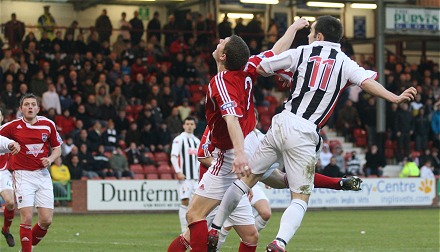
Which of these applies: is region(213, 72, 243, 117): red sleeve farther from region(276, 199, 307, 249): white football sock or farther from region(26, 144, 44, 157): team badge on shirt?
region(26, 144, 44, 157): team badge on shirt

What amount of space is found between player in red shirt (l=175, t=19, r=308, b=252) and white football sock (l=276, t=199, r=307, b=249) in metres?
0.71

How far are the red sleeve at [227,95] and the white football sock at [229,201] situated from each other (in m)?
0.78

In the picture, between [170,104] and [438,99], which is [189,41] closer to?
[170,104]

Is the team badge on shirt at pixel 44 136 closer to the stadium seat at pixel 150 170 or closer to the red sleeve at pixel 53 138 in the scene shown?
the red sleeve at pixel 53 138

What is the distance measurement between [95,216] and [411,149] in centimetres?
1327

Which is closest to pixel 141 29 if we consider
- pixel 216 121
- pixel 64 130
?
pixel 64 130

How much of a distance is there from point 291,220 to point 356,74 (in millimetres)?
1571

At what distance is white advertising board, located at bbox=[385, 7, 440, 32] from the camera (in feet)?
110

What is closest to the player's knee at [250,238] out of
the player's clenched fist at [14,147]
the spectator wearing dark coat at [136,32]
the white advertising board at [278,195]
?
the player's clenched fist at [14,147]

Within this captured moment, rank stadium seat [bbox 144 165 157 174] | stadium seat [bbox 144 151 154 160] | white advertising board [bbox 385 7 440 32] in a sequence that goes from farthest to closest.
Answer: white advertising board [bbox 385 7 440 32] → stadium seat [bbox 144 151 154 160] → stadium seat [bbox 144 165 157 174]

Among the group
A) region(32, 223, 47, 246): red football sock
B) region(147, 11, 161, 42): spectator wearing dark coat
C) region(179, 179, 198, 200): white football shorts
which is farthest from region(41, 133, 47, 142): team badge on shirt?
region(147, 11, 161, 42): spectator wearing dark coat

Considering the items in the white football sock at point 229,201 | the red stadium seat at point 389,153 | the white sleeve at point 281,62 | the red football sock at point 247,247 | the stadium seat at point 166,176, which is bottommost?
the red stadium seat at point 389,153

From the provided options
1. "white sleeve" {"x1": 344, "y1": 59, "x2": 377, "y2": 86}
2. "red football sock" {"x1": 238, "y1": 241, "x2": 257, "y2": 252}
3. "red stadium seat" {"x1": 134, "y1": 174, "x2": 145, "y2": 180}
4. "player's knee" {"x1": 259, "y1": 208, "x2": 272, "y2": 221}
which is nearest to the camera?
"white sleeve" {"x1": 344, "y1": 59, "x2": 377, "y2": 86}

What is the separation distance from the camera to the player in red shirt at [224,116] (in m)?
9.61
